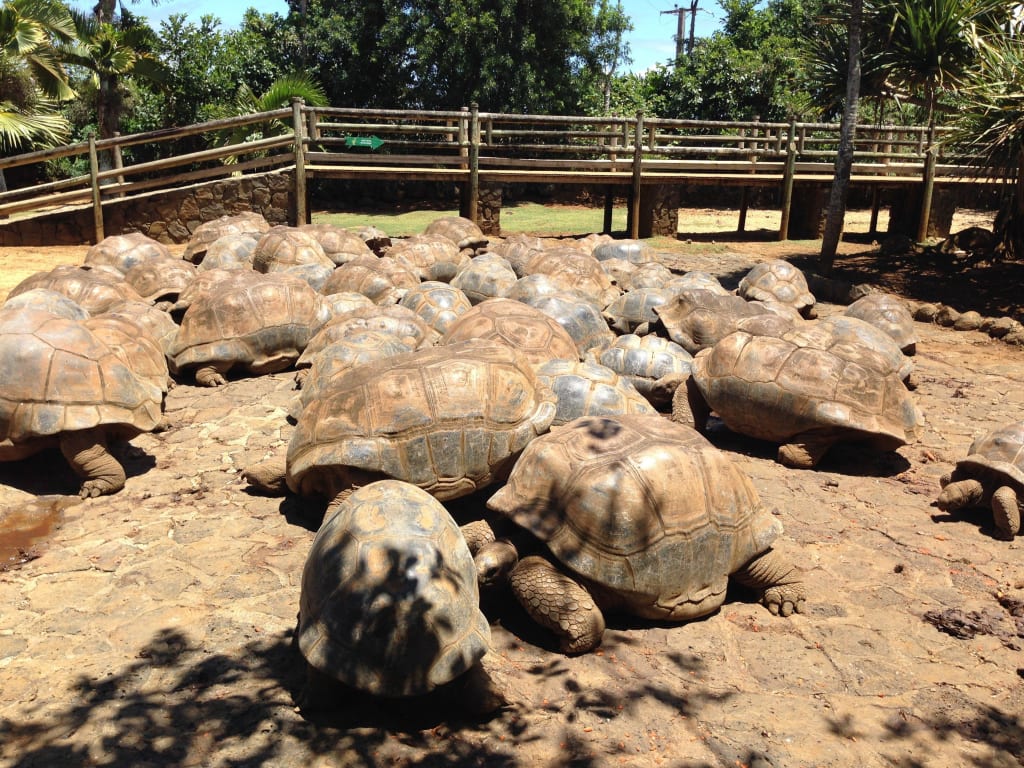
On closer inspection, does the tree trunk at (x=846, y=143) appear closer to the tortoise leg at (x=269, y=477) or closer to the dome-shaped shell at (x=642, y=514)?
the dome-shaped shell at (x=642, y=514)

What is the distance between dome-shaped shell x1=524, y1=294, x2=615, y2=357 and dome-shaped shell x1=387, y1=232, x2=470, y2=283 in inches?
128

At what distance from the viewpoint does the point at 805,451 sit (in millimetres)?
7027

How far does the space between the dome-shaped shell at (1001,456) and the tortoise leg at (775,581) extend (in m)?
1.98

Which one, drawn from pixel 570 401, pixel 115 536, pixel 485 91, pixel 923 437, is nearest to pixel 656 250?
pixel 485 91

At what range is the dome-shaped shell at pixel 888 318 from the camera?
10062mm

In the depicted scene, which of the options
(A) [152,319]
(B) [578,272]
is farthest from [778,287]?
(A) [152,319]

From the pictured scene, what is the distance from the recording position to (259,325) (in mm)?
8883

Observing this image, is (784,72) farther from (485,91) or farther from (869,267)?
(869,267)

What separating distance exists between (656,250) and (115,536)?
14.2 metres

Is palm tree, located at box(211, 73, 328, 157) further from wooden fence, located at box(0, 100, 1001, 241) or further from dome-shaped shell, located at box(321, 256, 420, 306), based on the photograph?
dome-shaped shell, located at box(321, 256, 420, 306)

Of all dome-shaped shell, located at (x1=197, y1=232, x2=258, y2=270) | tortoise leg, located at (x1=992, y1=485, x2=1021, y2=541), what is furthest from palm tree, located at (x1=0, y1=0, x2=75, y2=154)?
tortoise leg, located at (x1=992, y1=485, x2=1021, y2=541)

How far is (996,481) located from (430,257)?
837 centimetres

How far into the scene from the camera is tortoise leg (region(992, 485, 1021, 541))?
18.8ft

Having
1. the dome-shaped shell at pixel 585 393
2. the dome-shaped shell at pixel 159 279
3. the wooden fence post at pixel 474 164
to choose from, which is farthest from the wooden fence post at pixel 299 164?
the dome-shaped shell at pixel 585 393
